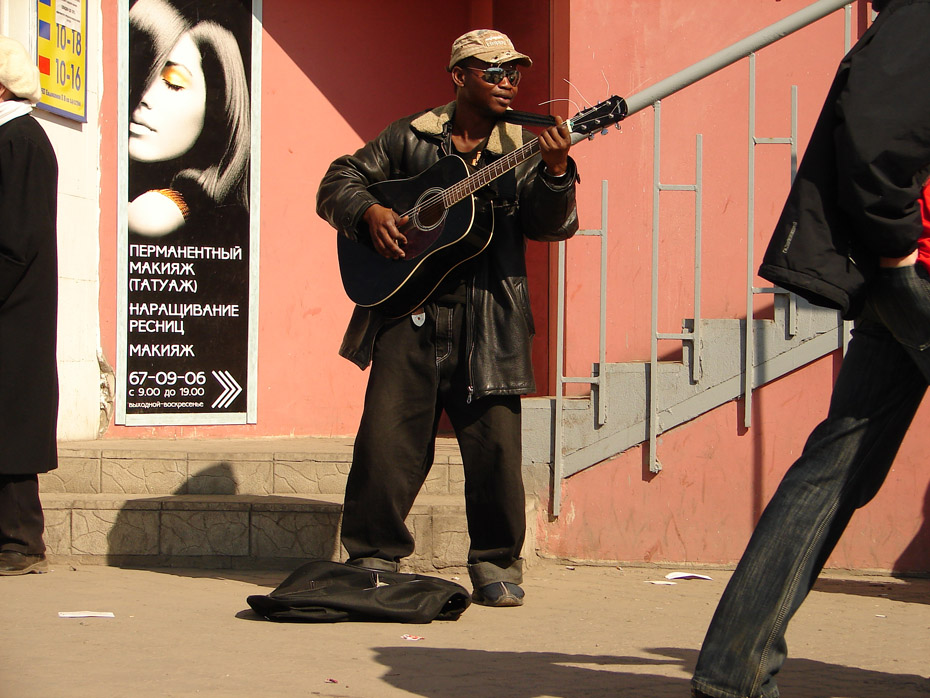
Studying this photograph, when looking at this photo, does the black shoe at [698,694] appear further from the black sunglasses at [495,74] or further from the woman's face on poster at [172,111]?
the woman's face on poster at [172,111]

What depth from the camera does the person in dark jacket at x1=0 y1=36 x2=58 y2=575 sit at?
468cm

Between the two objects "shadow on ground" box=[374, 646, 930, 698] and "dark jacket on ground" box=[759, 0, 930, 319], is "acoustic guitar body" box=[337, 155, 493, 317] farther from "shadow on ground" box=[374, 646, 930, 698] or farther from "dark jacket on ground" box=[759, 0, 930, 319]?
"dark jacket on ground" box=[759, 0, 930, 319]

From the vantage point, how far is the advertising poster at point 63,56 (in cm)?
600

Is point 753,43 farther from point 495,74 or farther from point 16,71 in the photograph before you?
point 16,71

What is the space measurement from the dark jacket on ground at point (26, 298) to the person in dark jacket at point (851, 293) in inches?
120

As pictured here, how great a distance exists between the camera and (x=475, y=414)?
441cm

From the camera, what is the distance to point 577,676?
10.6ft

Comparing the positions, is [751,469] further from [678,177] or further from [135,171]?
[135,171]

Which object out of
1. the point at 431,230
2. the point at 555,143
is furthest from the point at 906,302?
the point at 431,230

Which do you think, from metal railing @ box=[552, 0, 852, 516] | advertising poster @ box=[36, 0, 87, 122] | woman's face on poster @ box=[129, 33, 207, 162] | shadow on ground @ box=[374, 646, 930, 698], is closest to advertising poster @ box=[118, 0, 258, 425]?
woman's face on poster @ box=[129, 33, 207, 162]

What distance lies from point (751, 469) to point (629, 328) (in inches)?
35.5

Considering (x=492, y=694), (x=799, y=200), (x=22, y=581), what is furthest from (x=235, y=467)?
(x=799, y=200)

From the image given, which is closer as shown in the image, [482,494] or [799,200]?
[799,200]

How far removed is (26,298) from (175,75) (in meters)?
2.33
